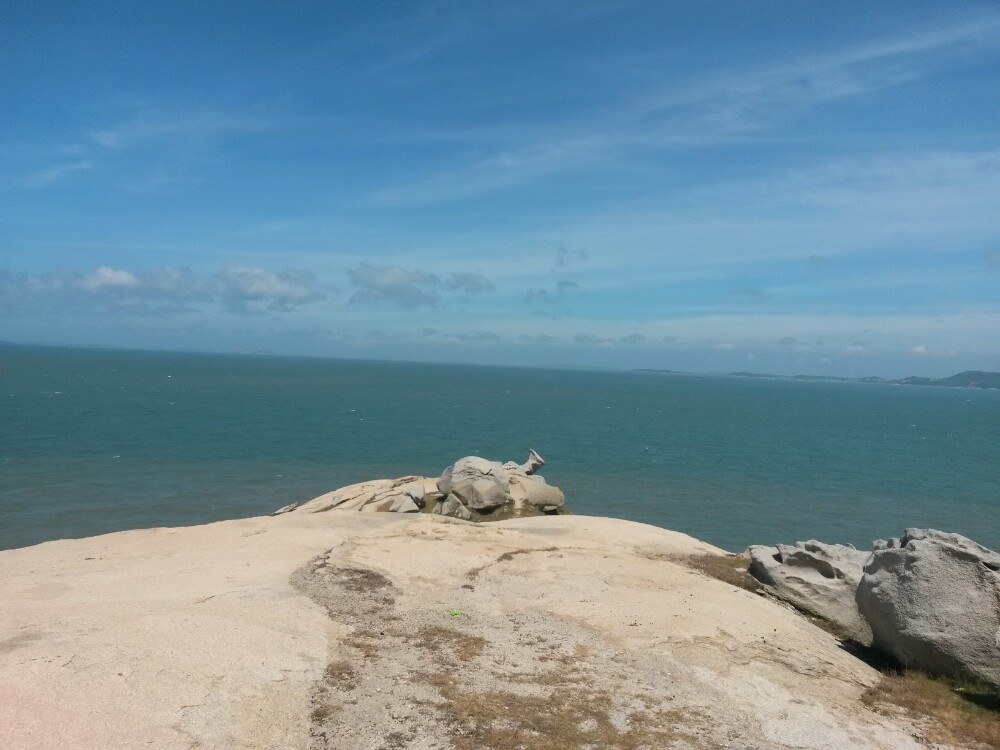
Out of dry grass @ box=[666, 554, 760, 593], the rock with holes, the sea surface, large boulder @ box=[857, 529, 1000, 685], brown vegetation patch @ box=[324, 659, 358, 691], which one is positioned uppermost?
large boulder @ box=[857, 529, 1000, 685]

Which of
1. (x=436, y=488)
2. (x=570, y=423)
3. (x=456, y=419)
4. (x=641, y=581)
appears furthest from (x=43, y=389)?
(x=641, y=581)

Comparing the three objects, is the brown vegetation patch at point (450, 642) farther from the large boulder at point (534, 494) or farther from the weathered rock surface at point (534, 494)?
the weathered rock surface at point (534, 494)

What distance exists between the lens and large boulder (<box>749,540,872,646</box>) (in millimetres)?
16500

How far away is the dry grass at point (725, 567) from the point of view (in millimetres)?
18766

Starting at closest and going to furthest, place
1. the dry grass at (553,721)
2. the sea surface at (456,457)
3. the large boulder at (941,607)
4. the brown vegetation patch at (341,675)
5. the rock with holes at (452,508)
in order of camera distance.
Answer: the dry grass at (553,721) < the brown vegetation patch at (341,675) < the large boulder at (941,607) < the rock with holes at (452,508) < the sea surface at (456,457)

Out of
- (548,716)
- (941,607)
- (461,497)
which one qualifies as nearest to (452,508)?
(461,497)

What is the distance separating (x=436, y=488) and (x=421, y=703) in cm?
1966

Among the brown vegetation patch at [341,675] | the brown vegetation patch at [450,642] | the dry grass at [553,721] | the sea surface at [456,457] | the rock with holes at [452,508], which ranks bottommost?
the sea surface at [456,457]

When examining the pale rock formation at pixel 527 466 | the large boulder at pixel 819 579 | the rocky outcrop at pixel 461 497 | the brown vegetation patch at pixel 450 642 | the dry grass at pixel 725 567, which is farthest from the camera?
the pale rock formation at pixel 527 466

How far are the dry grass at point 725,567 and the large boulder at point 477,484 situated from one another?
30.8 feet

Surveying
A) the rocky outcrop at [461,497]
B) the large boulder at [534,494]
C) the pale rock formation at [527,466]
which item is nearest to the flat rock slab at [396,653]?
the rocky outcrop at [461,497]

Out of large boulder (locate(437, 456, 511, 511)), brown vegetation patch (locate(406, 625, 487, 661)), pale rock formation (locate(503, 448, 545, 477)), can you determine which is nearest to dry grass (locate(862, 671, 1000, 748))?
brown vegetation patch (locate(406, 625, 487, 661))

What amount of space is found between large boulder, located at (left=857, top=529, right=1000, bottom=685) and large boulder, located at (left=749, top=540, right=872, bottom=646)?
1620 millimetres

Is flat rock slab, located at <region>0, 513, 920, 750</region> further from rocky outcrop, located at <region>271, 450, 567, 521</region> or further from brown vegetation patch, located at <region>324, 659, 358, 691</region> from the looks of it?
rocky outcrop, located at <region>271, 450, 567, 521</region>
